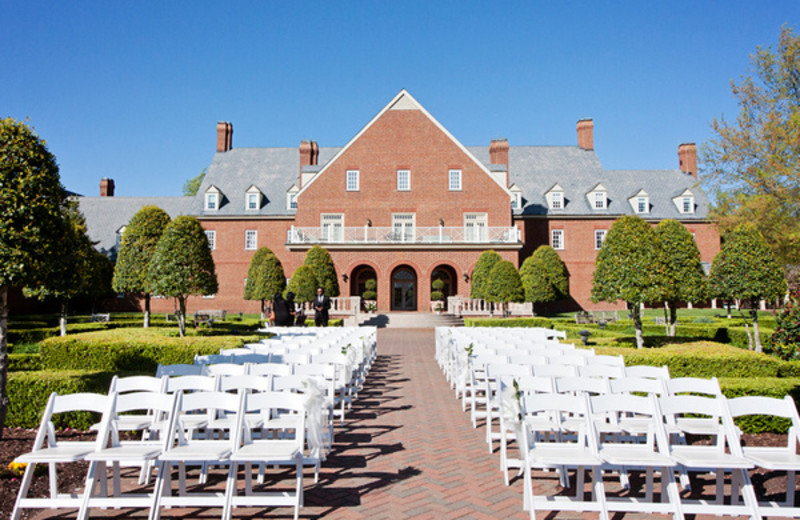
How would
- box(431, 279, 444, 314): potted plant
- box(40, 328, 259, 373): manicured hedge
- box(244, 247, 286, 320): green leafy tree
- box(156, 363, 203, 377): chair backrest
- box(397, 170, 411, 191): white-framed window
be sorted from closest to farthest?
box(156, 363, 203, 377): chair backrest < box(40, 328, 259, 373): manicured hedge < box(244, 247, 286, 320): green leafy tree < box(431, 279, 444, 314): potted plant < box(397, 170, 411, 191): white-framed window

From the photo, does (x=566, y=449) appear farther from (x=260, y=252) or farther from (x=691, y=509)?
(x=260, y=252)

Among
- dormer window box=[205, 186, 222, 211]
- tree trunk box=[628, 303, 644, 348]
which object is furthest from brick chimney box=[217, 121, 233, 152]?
tree trunk box=[628, 303, 644, 348]

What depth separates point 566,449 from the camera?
4.88m

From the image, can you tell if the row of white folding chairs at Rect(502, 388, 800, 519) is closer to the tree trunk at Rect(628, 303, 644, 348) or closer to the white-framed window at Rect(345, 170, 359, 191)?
the tree trunk at Rect(628, 303, 644, 348)

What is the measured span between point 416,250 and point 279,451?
99.1 feet

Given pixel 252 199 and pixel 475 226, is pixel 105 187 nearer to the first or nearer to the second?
pixel 252 199

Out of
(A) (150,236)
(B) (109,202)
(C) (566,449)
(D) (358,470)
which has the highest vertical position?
(B) (109,202)

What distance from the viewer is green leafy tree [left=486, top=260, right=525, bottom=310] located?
27500mm

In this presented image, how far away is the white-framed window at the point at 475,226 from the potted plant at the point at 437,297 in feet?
12.2

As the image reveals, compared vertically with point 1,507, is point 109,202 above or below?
above

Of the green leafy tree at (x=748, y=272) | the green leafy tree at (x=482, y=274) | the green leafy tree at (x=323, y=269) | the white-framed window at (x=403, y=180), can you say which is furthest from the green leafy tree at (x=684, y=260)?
the white-framed window at (x=403, y=180)

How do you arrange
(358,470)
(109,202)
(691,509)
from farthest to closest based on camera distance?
1. (109,202)
2. (358,470)
3. (691,509)

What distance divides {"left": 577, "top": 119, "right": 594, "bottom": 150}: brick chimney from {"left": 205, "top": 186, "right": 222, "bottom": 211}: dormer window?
3116 cm

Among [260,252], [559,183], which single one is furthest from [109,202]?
[559,183]
